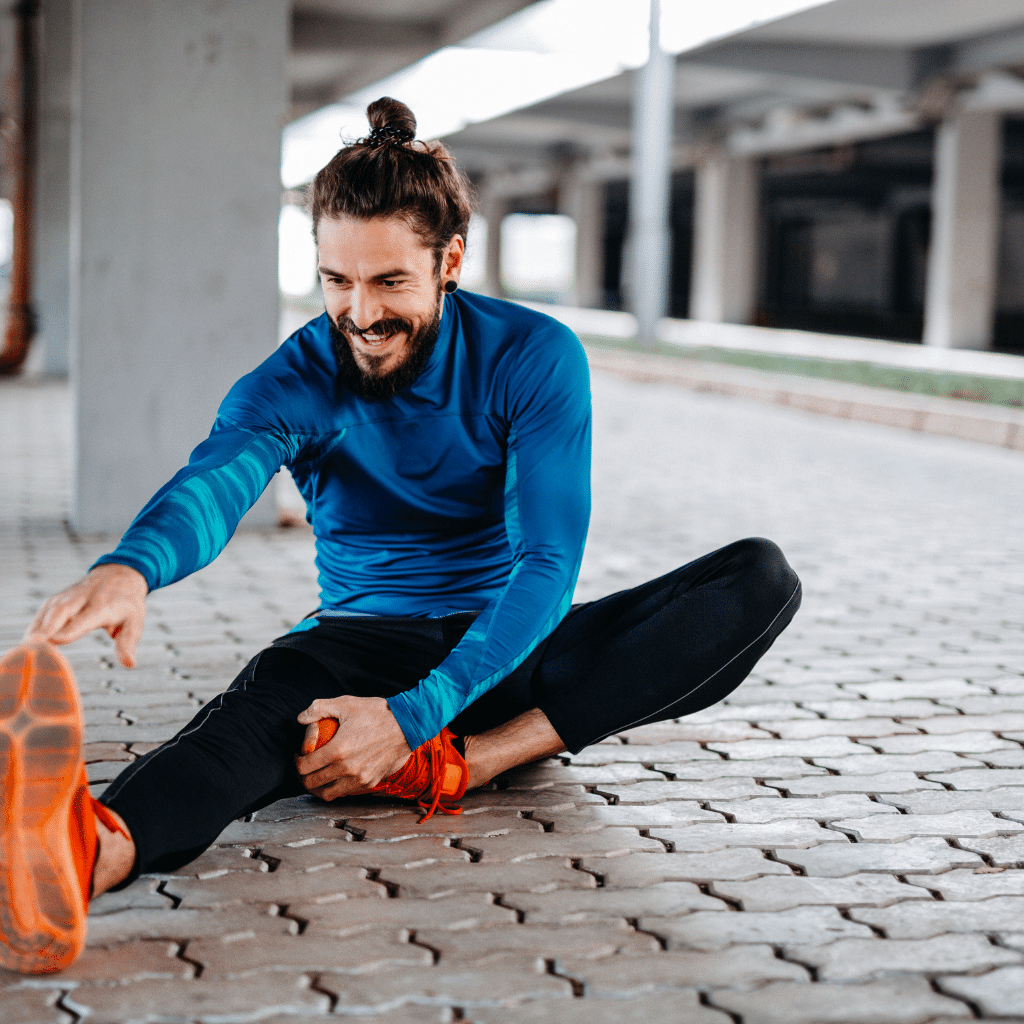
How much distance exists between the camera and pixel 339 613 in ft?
9.31

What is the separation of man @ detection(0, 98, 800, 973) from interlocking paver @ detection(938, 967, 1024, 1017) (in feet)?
2.81

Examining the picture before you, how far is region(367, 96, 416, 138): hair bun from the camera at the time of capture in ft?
8.50

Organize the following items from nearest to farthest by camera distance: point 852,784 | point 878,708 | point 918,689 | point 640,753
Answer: point 852,784 < point 640,753 < point 878,708 < point 918,689

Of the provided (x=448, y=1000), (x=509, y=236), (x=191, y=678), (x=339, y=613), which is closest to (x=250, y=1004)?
(x=448, y=1000)

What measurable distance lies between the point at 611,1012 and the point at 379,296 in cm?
130

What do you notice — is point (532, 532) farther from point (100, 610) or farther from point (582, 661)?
point (100, 610)

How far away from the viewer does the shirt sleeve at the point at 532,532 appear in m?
2.48

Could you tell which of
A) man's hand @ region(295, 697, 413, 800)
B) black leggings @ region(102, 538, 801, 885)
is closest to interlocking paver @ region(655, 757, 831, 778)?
black leggings @ region(102, 538, 801, 885)

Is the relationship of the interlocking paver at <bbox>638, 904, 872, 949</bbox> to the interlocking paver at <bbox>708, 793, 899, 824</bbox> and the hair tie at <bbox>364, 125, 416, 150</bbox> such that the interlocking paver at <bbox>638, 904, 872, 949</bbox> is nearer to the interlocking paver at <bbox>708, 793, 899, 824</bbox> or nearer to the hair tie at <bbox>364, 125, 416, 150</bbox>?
the interlocking paver at <bbox>708, 793, 899, 824</bbox>

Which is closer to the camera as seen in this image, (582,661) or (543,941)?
(543,941)

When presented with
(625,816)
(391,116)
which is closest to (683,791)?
(625,816)

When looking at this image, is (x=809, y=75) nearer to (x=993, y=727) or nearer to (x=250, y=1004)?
(x=993, y=727)

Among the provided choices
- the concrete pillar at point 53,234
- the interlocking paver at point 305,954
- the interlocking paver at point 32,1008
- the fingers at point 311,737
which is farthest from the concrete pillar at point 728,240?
the interlocking paver at point 32,1008

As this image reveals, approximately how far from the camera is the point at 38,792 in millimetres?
1889
